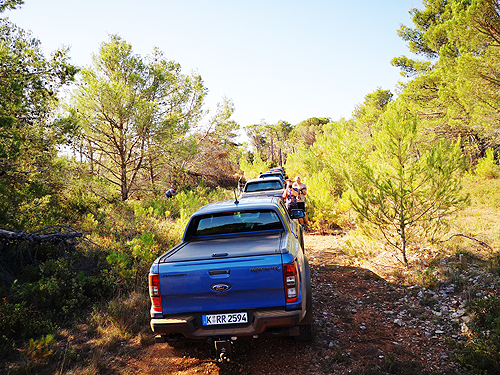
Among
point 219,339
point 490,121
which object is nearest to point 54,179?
point 219,339

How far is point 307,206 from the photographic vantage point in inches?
454

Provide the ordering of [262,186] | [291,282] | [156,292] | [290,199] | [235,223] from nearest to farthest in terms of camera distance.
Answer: [291,282] → [156,292] → [235,223] → [290,199] → [262,186]

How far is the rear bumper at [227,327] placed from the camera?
2998mm

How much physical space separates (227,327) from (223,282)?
1.49ft

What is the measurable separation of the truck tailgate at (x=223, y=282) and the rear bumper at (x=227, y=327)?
0.28 ft

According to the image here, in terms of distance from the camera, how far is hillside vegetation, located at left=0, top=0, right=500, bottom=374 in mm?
4484

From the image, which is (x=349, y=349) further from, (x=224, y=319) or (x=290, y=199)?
(x=290, y=199)

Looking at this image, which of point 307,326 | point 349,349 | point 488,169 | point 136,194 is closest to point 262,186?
point 136,194

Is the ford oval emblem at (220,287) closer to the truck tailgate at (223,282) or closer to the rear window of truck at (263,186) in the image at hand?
the truck tailgate at (223,282)

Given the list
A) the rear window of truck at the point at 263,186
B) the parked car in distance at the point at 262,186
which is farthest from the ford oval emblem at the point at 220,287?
the rear window of truck at the point at 263,186

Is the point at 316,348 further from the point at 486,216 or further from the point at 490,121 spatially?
the point at 490,121

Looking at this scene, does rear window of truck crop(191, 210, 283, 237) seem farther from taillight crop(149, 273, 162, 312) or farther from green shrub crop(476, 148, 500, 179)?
green shrub crop(476, 148, 500, 179)

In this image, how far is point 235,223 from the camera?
14.9 feet

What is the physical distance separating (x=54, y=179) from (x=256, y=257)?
22.2 feet
